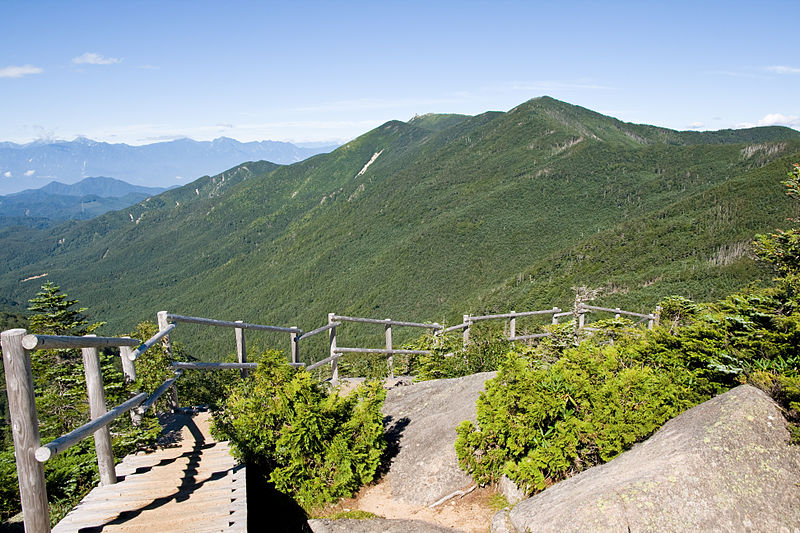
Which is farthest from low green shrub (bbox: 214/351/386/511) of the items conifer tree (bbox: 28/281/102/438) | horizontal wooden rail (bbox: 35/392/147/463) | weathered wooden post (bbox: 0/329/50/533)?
weathered wooden post (bbox: 0/329/50/533)

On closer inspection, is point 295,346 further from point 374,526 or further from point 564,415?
point 564,415

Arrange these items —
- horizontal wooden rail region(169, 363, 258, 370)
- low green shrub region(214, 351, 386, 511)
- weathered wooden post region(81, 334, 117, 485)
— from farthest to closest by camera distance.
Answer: horizontal wooden rail region(169, 363, 258, 370), low green shrub region(214, 351, 386, 511), weathered wooden post region(81, 334, 117, 485)

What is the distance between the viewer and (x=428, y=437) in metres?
6.38

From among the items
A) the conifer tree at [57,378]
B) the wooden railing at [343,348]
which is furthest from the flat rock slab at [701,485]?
the wooden railing at [343,348]

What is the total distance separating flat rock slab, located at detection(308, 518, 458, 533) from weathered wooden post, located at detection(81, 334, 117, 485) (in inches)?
73.1

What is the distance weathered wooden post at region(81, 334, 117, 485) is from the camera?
13.4 ft

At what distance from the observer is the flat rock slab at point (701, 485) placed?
11.3ft

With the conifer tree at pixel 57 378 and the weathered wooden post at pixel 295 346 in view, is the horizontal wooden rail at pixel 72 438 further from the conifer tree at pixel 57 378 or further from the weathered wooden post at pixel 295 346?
the weathered wooden post at pixel 295 346

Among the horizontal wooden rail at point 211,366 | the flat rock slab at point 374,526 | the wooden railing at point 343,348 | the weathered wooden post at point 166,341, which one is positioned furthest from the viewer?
the wooden railing at point 343,348

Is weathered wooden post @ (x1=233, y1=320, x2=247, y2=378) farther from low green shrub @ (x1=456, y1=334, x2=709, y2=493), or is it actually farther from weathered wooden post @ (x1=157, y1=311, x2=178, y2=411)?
low green shrub @ (x1=456, y1=334, x2=709, y2=493)

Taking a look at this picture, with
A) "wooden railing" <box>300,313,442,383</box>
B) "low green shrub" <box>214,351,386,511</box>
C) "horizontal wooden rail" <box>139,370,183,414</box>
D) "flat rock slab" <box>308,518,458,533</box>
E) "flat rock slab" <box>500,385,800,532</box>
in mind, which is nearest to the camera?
"flat rock slab" <box>500,385,800,532</box>

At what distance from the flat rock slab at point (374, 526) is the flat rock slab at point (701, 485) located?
0.77 metres

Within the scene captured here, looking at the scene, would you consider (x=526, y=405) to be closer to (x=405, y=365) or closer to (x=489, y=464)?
(x=489, y=464)

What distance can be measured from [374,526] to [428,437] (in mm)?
1744
